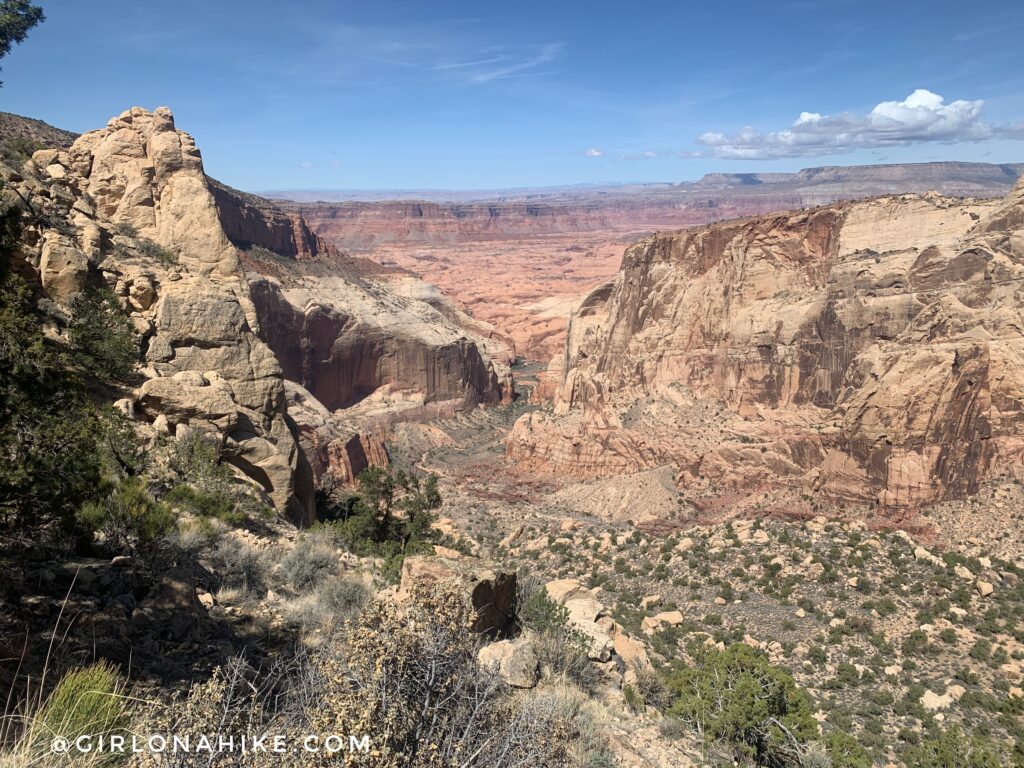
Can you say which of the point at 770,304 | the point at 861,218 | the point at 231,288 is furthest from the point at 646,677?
the point at 861,218

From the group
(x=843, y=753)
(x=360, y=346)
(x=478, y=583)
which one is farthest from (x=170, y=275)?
(x=360, y=346)

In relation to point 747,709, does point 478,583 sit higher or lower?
higher

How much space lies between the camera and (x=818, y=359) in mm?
30672

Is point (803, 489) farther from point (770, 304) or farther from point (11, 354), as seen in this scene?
point (11, 354)

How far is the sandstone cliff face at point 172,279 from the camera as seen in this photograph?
49.2 feet

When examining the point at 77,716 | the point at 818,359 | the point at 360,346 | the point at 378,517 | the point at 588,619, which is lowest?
the point at 378,517

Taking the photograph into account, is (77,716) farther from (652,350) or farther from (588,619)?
(652,350)

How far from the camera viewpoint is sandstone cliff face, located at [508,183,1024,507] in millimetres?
24766

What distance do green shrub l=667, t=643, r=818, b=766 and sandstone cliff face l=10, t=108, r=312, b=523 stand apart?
10.9 metres

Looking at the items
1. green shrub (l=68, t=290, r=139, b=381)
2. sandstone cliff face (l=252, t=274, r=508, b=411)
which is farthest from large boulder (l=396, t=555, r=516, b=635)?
sandstone cliff face (l=252, t=274, r=508, b=411)

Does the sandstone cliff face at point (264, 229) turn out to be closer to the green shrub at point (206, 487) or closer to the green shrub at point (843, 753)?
the green shrub at point (206, 487)

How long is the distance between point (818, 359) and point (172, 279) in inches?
1116

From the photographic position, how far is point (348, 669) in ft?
14.3

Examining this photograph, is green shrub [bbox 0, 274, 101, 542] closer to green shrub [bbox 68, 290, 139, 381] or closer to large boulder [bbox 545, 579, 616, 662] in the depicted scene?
green shrub [bbox 68, 290, 139, 381]
